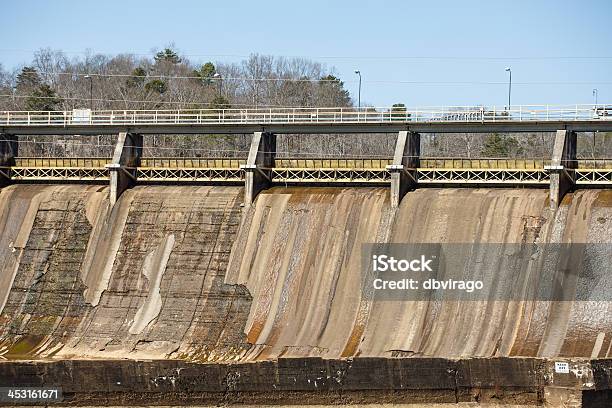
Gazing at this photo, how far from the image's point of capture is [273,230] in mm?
61906

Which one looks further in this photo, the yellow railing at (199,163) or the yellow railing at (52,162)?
the yellow railing at (52,162)

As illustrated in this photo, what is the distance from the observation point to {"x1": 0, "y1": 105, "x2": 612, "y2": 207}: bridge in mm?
60031

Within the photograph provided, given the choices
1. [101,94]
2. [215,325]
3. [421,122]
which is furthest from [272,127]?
[101,94]

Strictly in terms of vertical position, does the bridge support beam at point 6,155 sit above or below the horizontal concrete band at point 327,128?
below

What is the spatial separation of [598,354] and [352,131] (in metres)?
A: 21.4

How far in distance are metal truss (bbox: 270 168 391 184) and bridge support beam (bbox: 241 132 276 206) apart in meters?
0.66

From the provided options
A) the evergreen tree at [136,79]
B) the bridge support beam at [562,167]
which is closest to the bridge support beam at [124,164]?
the bridge support beam at [562,167]

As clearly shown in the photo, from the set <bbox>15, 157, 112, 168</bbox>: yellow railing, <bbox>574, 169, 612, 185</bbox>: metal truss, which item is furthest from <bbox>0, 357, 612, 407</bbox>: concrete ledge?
<bbox>15, 157, 112, 168</bbox>: yellow railing

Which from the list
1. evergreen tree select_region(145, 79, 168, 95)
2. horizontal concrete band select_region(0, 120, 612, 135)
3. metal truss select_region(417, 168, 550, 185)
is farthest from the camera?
evergreen tree select_region(145, 79, 168, 95)

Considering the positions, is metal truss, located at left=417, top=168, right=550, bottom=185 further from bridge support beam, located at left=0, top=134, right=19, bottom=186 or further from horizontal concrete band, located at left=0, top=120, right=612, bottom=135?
bridge support beam, located at left=0, top=134, right=19, bottom=186

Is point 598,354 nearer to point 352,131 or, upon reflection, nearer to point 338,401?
point 338,401

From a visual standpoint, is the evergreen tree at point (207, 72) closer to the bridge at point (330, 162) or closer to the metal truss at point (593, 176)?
the bridge at point (330, 162)

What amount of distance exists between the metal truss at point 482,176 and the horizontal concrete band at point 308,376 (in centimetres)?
1410

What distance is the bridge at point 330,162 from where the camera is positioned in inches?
2363
